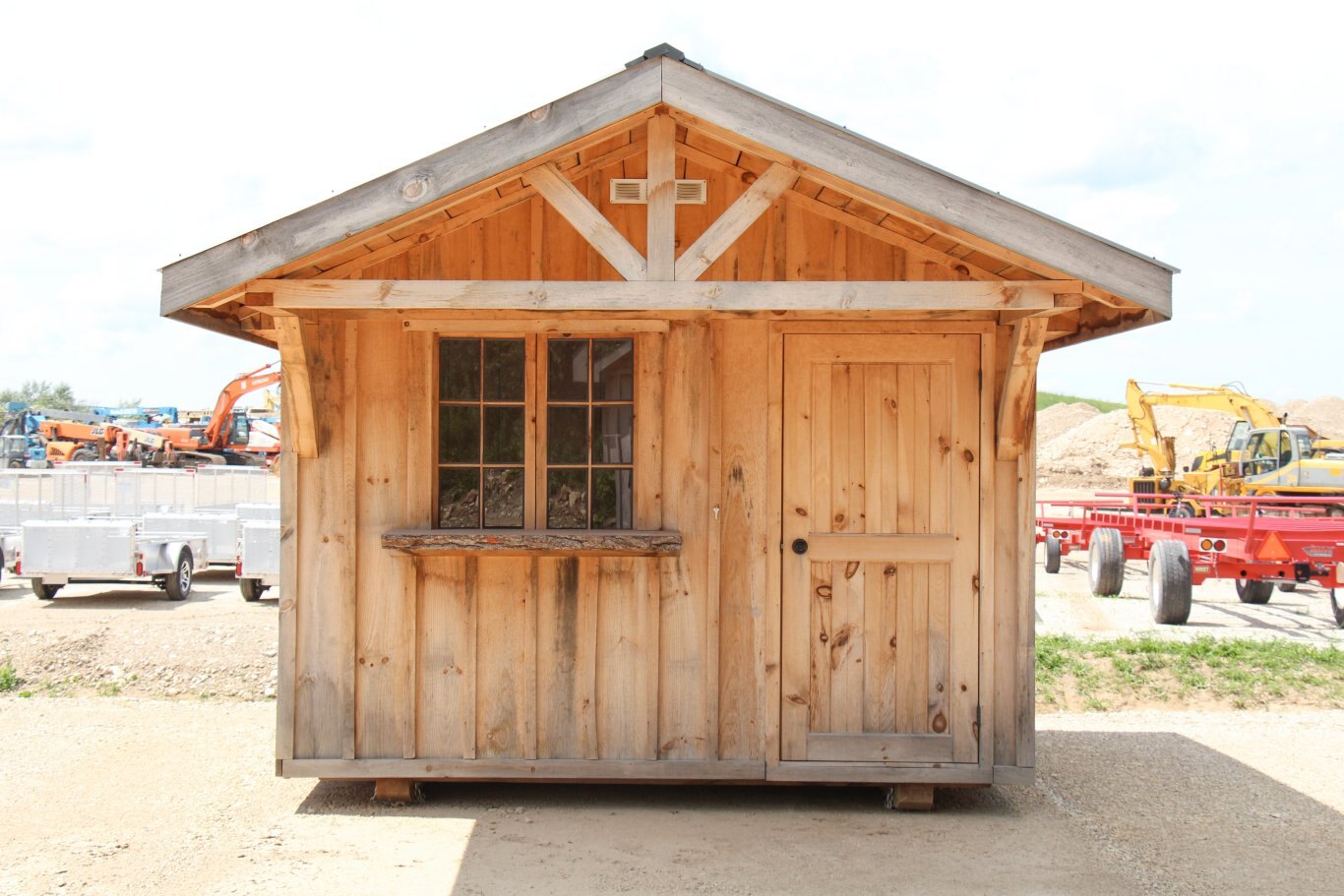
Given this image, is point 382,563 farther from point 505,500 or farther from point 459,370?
point 459,370

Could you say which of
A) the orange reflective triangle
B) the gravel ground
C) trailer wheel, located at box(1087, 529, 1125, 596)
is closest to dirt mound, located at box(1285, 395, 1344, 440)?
trailer wheel, located at box(1087, 529, 1125, 596)

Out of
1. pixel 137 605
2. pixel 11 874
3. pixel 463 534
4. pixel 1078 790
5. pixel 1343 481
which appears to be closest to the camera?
pixel 11 874

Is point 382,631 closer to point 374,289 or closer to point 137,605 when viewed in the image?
point 374,289

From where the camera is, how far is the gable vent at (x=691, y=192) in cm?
514

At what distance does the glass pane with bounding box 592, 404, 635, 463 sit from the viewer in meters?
5.48

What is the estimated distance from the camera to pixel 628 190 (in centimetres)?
520

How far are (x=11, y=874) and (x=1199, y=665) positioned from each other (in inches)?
313

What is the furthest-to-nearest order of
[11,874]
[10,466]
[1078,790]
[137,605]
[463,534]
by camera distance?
[10,466]
[137,605]
[1078,790]
[463,534]
[11,874]

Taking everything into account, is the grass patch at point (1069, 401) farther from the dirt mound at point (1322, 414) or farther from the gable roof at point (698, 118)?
the gable roof at point (698, 118)

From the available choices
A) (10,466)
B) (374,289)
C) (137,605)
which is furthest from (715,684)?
(10,466)

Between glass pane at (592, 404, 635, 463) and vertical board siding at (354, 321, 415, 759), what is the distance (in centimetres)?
93

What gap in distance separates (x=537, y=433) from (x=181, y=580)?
9.17m

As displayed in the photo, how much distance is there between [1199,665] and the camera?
28.8ft

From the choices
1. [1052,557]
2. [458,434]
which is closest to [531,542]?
[458,434]
